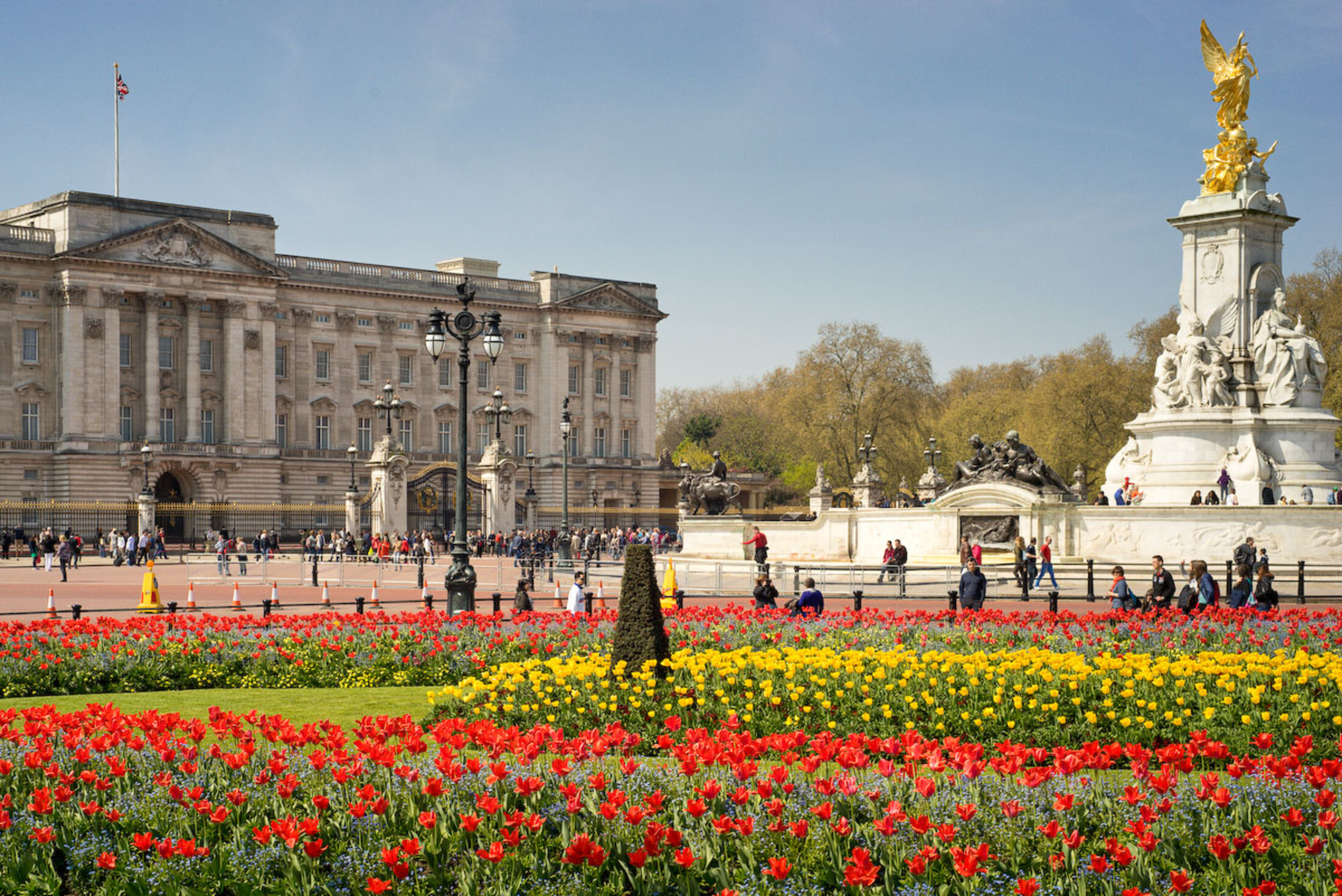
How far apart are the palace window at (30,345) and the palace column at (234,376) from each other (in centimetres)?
896

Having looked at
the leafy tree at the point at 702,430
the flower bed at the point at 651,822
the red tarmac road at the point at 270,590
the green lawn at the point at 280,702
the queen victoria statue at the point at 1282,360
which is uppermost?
the leafy tree at the point at 702,430

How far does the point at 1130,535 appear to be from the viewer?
30469 millimetres

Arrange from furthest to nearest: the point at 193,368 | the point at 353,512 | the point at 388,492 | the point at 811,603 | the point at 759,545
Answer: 1. the point at 193,368
2. the point at 353,512
3. the point at 388,492
4. the point at 759,545
5. the point at 811,603

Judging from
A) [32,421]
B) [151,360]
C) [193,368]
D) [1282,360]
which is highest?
[151,360]

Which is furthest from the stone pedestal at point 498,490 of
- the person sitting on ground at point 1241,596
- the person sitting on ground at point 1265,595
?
the person sitting on ground at point 1265,595

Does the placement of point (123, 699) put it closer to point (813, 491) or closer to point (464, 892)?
point (464, 892)

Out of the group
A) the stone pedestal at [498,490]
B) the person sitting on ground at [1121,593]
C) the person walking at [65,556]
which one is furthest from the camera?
the stone pedestal at [498,490]

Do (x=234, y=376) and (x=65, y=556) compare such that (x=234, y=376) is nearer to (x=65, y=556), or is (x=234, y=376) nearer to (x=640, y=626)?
(x=65, y=556)

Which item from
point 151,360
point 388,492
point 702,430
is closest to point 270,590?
point 388,492

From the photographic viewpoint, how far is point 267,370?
75.6 metres

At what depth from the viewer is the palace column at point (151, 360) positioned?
71.6 meters

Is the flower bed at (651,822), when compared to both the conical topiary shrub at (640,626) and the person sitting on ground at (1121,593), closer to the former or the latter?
the conical topiary shrub at (640,626)

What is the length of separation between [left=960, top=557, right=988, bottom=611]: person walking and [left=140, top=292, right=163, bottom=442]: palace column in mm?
59619

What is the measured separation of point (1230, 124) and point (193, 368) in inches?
2124
